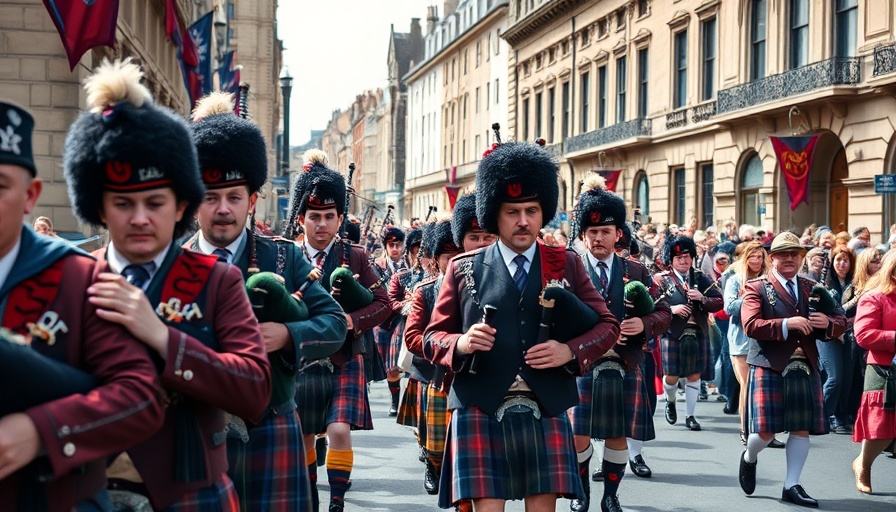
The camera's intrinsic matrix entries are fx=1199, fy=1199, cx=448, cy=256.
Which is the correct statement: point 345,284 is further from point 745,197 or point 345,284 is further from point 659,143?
point 659,143

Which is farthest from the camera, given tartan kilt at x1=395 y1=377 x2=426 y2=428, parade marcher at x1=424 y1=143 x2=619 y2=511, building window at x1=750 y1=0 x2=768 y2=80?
building window at x1=750 y1=0 x2=768 y2=80

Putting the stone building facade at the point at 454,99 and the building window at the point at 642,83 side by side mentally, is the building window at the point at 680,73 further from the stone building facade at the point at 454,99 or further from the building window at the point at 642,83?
the stone building facade at the point at 454,99

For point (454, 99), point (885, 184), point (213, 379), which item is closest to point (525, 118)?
point (454, 99)

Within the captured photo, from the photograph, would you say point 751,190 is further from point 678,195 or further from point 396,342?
point 396,342

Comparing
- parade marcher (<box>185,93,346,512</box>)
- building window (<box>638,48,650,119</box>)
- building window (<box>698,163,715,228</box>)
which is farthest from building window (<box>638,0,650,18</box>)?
parade marcher (<box>185,93,346,512</box>)

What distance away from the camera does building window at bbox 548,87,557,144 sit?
49.9 meters

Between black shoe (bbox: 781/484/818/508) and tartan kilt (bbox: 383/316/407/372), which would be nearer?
black shoe (bbox: 781/484/818/508)

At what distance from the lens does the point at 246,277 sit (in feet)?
16.1

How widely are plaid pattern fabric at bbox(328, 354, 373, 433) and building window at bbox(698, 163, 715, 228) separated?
2692 cm

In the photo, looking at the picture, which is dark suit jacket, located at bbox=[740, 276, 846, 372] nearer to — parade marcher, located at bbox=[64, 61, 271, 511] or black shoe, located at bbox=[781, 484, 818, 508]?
black shoe, located at bbox=[781, 484, 818, 508]

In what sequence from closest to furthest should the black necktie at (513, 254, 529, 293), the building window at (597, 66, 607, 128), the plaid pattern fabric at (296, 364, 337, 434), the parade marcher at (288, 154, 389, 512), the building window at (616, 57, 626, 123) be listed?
the black necktie at (513, 254, 529, 293)
the parade marcher at (288, 154, 389, 512)
the plaid pattern fabric at (296, 364, 337, 434)
the building window at (616, 57, 626, 123)
the building window at (597, 66, 607, 128)

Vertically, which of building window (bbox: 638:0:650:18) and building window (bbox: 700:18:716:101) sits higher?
building window (bbox: 638:0:650:18)

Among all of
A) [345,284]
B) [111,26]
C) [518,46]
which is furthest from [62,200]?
[518,46]

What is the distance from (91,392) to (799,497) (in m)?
7.15
